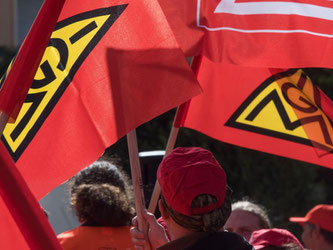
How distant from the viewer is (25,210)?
174 centimetres

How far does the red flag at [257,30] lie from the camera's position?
3258 millimetres

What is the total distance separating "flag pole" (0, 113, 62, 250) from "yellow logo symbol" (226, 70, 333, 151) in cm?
240

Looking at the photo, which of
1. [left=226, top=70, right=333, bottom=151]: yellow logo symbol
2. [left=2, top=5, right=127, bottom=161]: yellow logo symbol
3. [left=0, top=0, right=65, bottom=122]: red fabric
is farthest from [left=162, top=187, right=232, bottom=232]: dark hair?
[left=226, top=70, right=333, bottom=151]: yellow logo symbol

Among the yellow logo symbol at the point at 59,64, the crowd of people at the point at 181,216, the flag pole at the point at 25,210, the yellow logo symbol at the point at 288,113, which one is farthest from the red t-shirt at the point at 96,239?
the flag pole at the point at 25,210

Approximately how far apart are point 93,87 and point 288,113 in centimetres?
146

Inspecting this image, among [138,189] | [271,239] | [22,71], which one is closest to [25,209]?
[22,71]

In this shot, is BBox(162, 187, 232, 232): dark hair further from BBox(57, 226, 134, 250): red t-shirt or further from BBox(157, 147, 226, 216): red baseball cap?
BBox(57, 226, 134, 250): red t-shirt

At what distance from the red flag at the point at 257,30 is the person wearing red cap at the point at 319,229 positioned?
3.50 feet

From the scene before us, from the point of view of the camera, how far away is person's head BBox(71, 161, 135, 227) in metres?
3.64

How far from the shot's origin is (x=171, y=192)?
2180 mm

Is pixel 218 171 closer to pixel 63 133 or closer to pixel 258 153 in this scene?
pixel 63 133

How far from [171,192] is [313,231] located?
2.01 meters

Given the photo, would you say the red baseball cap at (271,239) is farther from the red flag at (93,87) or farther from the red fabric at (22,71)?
the red fabric at (22,71)

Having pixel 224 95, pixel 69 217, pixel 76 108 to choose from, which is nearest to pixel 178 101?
pixel 76 108
